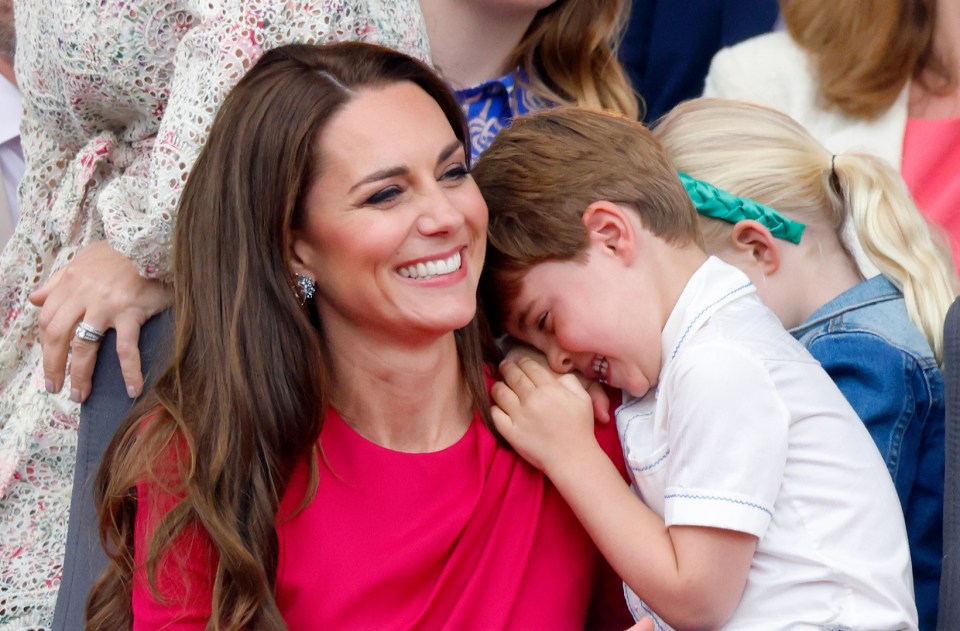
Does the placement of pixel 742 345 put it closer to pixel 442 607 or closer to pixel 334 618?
pixel 442 607

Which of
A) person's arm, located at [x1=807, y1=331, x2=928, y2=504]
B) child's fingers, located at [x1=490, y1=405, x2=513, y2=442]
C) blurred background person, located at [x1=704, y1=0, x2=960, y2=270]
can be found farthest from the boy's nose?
blurred background person, located at [x1=704, y1=0, x2=960, y2=270]

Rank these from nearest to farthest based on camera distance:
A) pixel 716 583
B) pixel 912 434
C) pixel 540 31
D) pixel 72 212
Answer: pixel 716 583 → pixel 912 434 → pixel 72 212 → pixel 540 31

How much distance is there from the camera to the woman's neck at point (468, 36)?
2355mm

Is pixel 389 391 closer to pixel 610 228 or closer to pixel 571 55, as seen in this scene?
pixel 610 228

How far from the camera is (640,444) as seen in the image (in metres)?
1.78

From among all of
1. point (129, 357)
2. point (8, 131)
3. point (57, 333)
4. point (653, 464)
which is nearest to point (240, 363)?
point (129, 357)

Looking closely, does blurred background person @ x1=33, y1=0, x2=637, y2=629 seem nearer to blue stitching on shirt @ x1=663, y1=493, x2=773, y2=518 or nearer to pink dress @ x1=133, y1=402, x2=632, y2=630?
pink dress @ x1=133, y1=402, x2=632, y2=630

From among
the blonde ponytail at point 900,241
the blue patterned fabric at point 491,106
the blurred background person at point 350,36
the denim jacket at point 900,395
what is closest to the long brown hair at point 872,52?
the blurred background person at point 350,36

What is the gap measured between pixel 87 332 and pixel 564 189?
0.77 m

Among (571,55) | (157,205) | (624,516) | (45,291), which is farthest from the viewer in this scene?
(571,55)

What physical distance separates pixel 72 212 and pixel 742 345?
1207 millimetres

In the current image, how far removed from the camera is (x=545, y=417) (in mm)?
1774

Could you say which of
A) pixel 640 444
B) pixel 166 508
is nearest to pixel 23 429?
pixel 166 508

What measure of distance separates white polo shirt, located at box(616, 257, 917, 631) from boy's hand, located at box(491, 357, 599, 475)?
13cm
